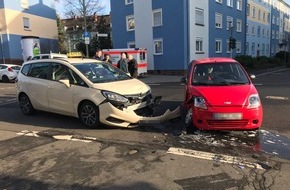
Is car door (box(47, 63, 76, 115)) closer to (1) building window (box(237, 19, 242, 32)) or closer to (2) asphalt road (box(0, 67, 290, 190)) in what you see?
(2) asphalt road (box(0, 67, 290, 190))

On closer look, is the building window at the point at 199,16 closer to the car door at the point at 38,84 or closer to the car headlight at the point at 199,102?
the car door at the point at 38,84

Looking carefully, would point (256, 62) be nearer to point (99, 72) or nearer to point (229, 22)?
point (229, 22)

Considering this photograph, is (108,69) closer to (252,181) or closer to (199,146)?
(199,146)

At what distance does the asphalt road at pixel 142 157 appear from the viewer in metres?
4.60

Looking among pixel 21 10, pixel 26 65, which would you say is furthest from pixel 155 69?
pixel 26 65

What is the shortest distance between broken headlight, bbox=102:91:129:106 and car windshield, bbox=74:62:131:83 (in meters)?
0.73

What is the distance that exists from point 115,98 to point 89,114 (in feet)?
2.80

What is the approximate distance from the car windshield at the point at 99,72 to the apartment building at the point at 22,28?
970 inches

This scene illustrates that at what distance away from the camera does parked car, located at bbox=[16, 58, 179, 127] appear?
24.6 feet

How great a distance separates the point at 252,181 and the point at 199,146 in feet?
5.64

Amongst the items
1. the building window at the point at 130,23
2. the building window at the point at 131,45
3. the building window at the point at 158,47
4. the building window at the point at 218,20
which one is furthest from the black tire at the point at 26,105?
the building window at the point at 218,20

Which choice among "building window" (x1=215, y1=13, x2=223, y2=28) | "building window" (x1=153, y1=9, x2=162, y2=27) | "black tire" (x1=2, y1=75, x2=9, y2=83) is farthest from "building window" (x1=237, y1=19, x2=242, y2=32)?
"black tire" (x1=2, y1=75, x2=9, y2=83)

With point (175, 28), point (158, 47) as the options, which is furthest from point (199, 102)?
point (158, 47)

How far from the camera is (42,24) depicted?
138ft
